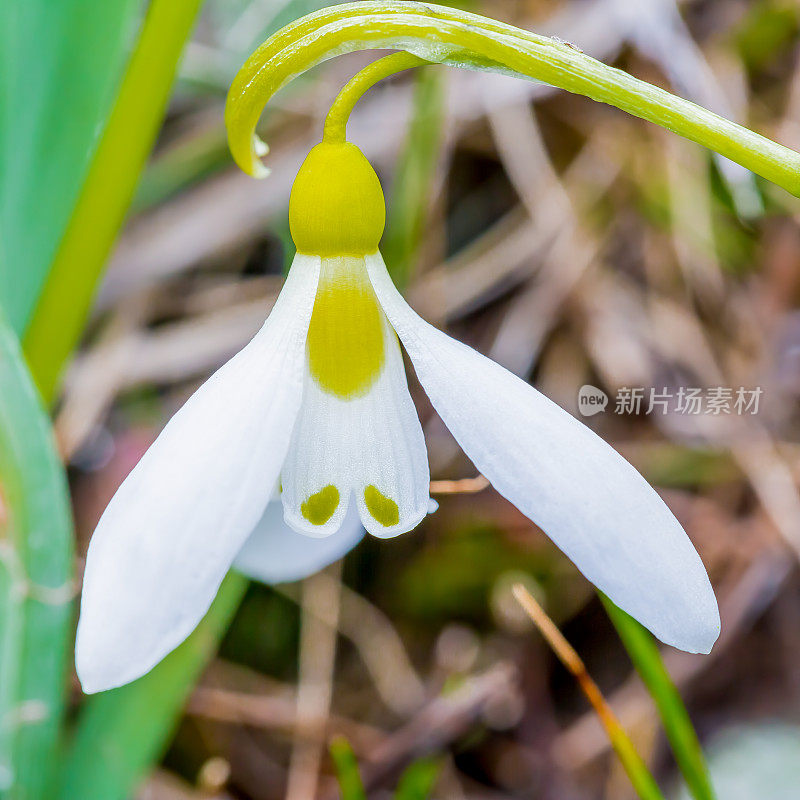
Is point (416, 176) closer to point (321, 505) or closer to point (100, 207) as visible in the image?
point (100, 207)

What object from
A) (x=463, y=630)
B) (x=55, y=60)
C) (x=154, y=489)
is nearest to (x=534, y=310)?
(x=463, y=630)

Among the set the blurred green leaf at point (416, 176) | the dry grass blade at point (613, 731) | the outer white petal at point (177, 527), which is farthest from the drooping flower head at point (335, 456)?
the blurred green leaf at point (416, 176)

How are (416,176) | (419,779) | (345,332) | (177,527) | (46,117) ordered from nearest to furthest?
(177,527)
(345,332)
(419,779)
(46,117)
(416,176)

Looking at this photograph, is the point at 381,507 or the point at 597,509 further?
the point at 381,507

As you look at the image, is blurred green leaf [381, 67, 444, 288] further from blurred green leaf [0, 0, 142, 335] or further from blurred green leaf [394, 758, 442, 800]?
blurred green leaf [394, 758, 442, 800]

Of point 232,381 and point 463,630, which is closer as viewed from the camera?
point 232,381

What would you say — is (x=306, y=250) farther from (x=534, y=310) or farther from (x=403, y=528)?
(x=534, y=310)

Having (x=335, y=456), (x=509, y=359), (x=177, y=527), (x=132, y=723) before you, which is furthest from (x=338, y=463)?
(x=509, y=359)
